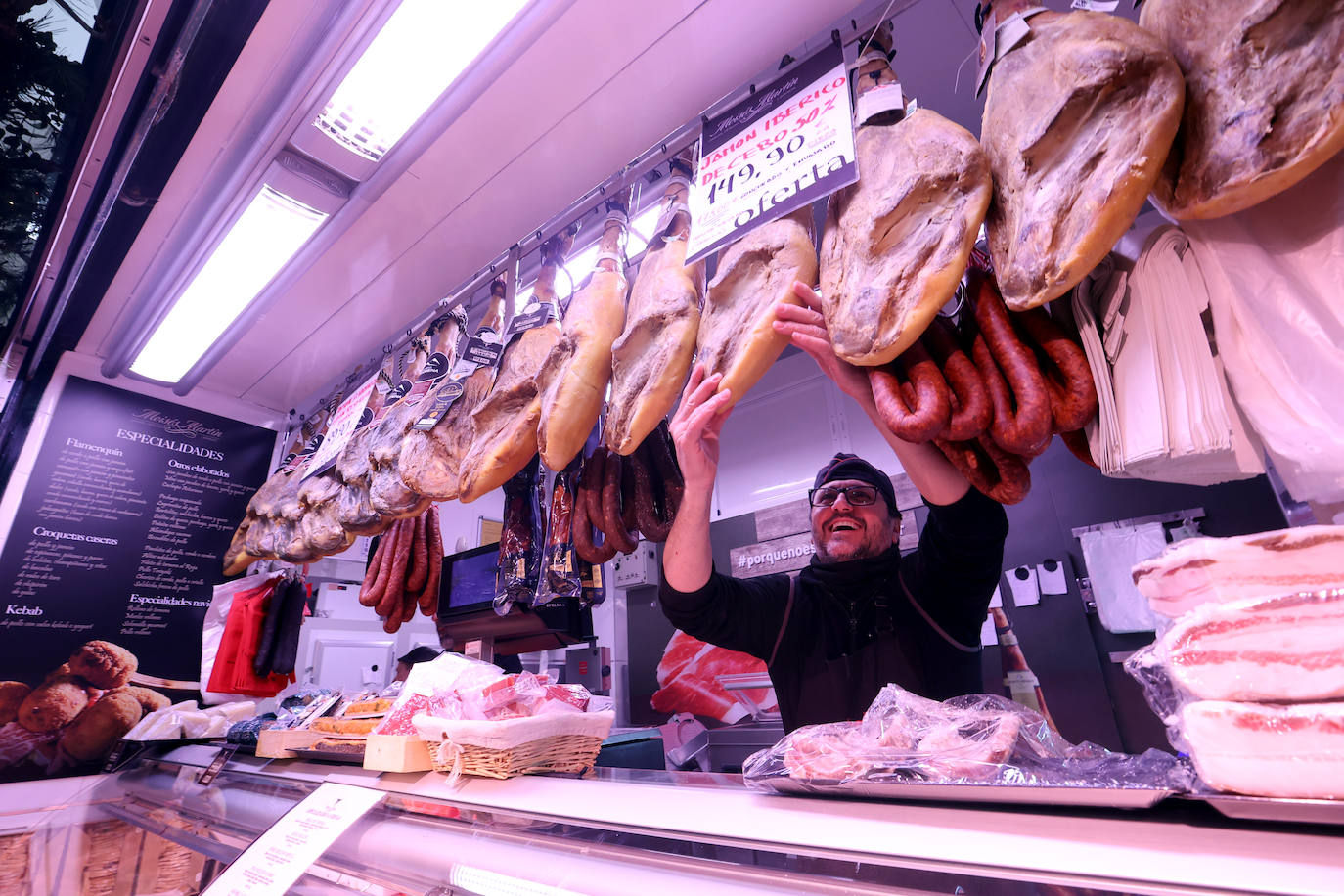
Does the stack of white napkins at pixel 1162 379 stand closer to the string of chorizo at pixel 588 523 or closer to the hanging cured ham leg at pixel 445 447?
the string of chorizo at pixel 588 523

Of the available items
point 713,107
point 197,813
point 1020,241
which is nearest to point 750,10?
point 713,107

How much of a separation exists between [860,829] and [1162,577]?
0.55m

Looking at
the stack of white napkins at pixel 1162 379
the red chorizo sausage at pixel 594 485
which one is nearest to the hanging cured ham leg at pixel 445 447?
the red chorizo sausage at pixel 594 485

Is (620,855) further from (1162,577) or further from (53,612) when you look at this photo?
(53,612)

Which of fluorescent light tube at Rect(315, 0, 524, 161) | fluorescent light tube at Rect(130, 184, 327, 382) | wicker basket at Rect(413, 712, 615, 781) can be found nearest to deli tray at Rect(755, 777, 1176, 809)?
wicker basket at Rect(413, 712, 615, 781)

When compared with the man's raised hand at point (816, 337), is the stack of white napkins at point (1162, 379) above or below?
below

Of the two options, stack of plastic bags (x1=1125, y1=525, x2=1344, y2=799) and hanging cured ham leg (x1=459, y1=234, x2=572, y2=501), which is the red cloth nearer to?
hanging cured ham leg (x1=459, y1=234, x2=572, y2=501)

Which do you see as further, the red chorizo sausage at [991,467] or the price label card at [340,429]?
the price label card at [340,429]

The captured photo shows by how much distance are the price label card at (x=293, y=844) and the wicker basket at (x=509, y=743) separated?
0.21m

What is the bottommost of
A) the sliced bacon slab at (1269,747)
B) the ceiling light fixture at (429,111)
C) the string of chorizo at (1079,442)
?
the sliced bacon slab at (1269,747)

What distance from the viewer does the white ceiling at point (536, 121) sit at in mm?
2246

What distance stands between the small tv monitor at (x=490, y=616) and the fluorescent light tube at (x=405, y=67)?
1981 mm

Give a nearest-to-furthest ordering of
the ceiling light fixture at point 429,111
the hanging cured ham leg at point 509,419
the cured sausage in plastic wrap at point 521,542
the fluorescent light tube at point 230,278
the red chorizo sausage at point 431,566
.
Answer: the ceiling light fixture at point 429,111, the hanging cured ham leg at point 509,419, the cured sausage in plastic wrap at point 521,542, the fluorescent light tube at point 230,278, the red chorizo sausage at point 431,566

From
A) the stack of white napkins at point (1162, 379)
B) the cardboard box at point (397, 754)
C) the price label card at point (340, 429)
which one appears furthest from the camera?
the price label card at point (340, 429)
